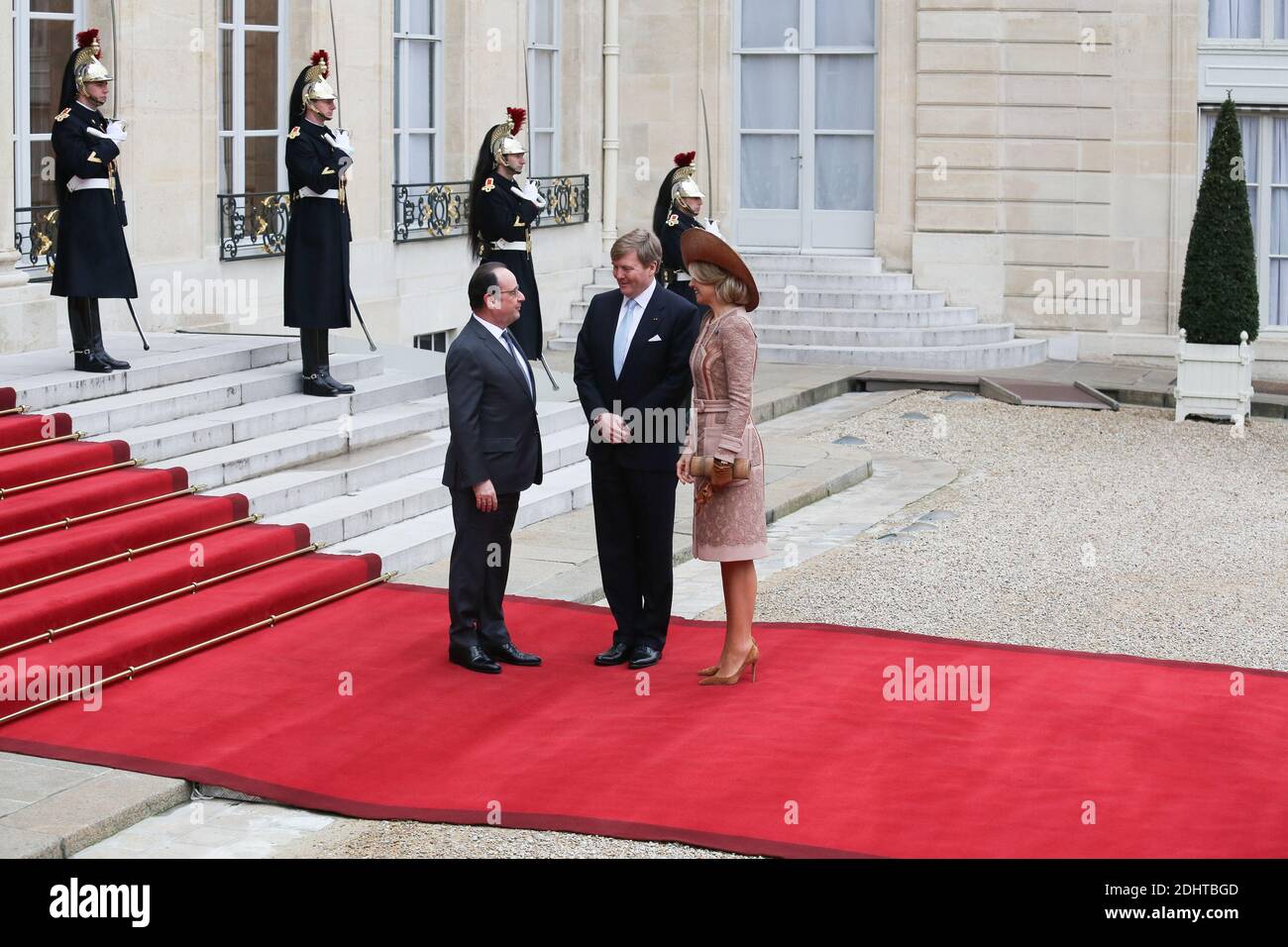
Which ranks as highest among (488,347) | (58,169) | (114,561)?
(58,169)

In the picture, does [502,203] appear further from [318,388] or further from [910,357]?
[910,357]

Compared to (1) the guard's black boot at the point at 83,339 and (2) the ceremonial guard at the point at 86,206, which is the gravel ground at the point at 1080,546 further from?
(2) the ceremonial guard at the point at 86,206

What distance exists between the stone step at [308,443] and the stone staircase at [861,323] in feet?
19.4

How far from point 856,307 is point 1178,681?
10499 millimetres

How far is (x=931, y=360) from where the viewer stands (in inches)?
691

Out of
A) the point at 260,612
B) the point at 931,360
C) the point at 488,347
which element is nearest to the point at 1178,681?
the point at 488,347

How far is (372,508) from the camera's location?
985 centimetres

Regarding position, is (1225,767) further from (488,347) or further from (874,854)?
(488,347)

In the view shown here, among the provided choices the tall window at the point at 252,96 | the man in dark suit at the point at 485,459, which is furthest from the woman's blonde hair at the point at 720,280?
the tall window at the point at 252,96

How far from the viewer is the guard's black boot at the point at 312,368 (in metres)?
11.2

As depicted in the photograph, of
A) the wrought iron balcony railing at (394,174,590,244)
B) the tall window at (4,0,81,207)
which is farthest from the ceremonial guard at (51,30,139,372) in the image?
the wrought iron balcony railing at (394,174,590,244)

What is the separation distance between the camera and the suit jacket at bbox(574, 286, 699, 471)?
Answer: 7.78 m

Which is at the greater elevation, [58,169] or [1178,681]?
[58,169]
